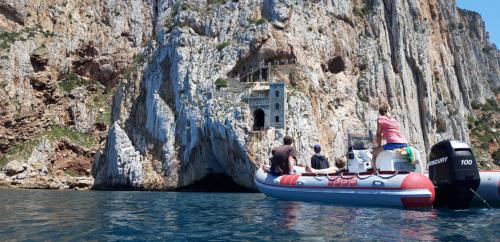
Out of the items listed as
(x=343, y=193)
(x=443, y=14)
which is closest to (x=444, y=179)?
(x=343, y=193)

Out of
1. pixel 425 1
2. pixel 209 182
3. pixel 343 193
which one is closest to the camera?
pixel 343 193

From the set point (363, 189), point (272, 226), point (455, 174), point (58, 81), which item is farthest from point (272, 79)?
point (272, 226)

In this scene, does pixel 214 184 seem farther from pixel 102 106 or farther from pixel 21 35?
pixel 21 35

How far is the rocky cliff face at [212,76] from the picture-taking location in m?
46.4

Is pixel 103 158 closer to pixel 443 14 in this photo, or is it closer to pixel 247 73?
pixel 247 73

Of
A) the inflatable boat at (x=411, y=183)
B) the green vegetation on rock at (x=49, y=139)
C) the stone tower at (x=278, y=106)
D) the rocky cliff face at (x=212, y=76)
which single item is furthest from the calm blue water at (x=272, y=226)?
the green vegetation on rock at (x=49, y=139)

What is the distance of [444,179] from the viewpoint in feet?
48.6

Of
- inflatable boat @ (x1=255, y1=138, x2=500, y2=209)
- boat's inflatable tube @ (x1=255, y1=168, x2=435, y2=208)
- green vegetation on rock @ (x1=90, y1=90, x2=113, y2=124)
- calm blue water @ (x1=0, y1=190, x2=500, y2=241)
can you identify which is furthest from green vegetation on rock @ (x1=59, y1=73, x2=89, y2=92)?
calm blue water @ (x1=0, y1=190, x2=500, y2=241)

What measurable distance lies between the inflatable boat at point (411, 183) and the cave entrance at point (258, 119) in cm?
2614

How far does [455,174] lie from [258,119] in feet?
107

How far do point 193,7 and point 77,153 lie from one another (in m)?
24.7

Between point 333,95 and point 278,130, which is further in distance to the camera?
point 333,95

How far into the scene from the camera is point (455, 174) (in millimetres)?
14289

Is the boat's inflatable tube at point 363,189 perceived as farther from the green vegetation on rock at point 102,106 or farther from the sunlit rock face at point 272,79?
the green vegetation on rock at point 102,106
